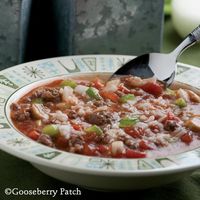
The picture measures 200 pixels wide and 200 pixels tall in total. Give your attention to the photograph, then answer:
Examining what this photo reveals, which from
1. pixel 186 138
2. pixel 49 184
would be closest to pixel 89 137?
pixel 49 184

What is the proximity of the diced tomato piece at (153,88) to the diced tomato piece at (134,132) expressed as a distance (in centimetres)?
46

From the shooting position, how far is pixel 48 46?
3.40 metres

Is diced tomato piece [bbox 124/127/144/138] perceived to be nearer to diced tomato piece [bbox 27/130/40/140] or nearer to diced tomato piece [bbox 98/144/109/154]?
diced tomato piece [bbox 98/144/109/154]

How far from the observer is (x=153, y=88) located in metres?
2.51

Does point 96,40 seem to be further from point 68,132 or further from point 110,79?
point 68,132

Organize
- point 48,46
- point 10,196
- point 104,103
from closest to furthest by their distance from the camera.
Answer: point 10,196 → point 104,103 → point 48,46

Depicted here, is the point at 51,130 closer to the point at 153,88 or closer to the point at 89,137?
the point at 89,137

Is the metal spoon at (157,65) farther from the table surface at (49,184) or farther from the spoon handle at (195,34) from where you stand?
the table surface at (49,184)

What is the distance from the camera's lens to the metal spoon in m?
2.66

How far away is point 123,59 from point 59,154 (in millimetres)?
1071

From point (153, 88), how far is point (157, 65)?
0.24 metres

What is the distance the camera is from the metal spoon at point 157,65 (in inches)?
105

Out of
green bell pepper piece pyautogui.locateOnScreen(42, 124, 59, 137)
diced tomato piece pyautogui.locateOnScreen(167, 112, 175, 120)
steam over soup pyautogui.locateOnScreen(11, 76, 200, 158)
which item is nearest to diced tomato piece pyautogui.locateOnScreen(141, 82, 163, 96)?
steam over soup pyautogui.locateOnScreen(11, 76, 200, 158)

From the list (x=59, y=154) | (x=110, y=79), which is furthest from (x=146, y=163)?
(x=110, y=79)
